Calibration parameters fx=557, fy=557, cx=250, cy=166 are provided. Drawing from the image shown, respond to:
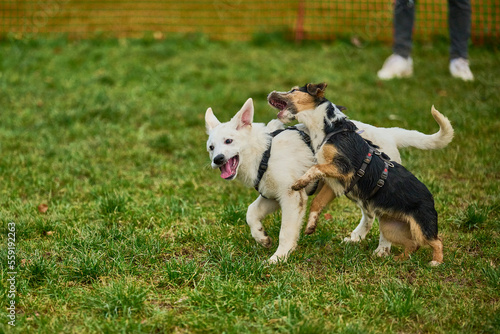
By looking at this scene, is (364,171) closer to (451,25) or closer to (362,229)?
(362,229)

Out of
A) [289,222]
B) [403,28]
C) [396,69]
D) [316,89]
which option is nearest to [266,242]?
[289,222]

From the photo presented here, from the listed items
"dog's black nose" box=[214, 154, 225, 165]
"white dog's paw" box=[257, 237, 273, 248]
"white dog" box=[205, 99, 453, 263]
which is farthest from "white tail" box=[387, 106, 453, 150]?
"dog's black nose" box=[214, 154, 225, 165]

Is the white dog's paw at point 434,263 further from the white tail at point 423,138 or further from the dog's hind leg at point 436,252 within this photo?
the white tail at point 423,138

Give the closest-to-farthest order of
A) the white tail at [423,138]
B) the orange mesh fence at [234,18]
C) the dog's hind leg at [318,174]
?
1. the dog's hind leg at [318,174]
2. the white tail at [423,138]
3. the orange mesh fence at [234,18]

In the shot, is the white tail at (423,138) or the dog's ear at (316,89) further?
the white tail at (423,138)

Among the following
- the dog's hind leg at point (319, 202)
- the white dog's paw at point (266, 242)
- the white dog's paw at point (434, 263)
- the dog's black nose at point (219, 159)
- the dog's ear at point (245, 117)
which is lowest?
the white dog's paw at point (434, 263)

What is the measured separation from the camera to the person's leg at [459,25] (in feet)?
27.6

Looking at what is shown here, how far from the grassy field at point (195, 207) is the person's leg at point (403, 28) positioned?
0.56 metres

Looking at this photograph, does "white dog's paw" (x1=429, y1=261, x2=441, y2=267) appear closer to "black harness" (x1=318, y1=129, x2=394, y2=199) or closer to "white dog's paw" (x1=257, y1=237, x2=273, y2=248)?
"black harness" (x1=318, y1=129, x2=394, y2=199)

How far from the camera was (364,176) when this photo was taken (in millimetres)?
3951

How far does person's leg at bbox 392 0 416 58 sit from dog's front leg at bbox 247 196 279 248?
5.44m

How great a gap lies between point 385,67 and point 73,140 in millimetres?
4928

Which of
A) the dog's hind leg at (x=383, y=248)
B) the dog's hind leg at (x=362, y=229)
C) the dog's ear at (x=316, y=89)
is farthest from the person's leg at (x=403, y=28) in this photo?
the dog's hind leg at (x=383, y=248)

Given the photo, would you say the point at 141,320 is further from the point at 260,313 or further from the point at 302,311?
the point at 302,311
